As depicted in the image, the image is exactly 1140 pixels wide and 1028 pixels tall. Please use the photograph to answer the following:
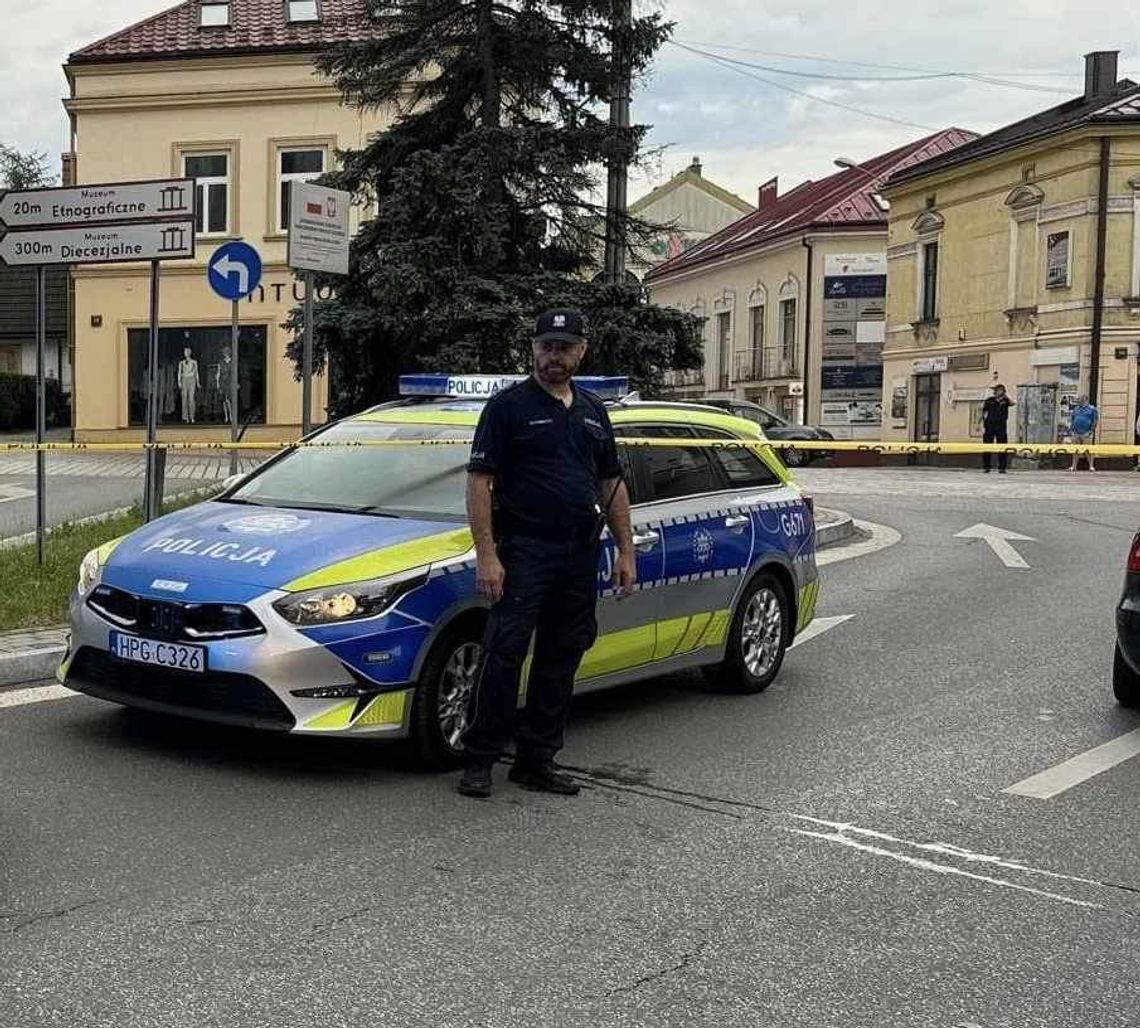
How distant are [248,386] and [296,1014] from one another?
2917 cm

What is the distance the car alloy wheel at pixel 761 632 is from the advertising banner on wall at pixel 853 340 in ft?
136

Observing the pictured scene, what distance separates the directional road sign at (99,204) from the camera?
9852mm

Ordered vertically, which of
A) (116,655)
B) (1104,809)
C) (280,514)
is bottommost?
(1104,809)

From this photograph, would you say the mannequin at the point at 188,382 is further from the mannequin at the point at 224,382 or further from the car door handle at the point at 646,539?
the car door handle at the point at 646,539

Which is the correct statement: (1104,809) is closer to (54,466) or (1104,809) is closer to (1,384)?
(54,466)

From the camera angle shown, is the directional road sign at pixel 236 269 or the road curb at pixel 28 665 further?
the directional road sign at pixel 236 269

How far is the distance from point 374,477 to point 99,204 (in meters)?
4.56

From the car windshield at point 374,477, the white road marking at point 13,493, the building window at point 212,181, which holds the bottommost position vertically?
the white road marking at point 13,493

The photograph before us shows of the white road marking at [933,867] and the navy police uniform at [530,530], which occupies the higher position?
the navy police uniform at [530,530]

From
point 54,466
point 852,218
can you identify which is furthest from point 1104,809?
point 852,218

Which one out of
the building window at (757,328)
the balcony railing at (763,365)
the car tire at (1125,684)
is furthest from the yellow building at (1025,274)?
the car tire at (1125,684)

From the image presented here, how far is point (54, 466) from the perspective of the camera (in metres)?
22.9

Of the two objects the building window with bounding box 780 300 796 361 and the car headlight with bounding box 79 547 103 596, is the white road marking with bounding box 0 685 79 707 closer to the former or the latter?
the car headlight with bounding box 79 547 103 596

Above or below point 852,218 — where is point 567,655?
below
